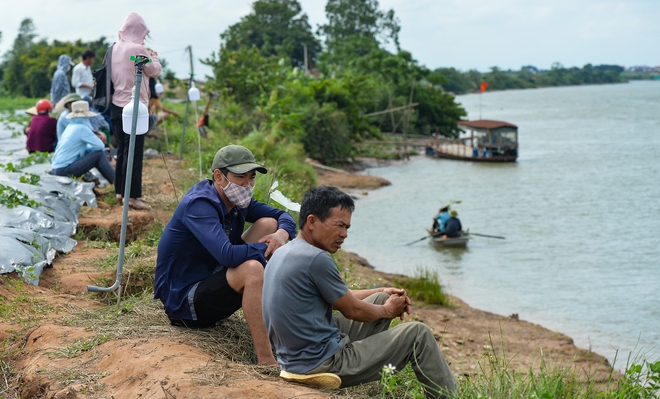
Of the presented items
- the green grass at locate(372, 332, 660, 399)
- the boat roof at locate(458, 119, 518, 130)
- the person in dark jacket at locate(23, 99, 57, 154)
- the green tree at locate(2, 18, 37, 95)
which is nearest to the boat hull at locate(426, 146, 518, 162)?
the boat roof at locate(458, 119, 518, 130)

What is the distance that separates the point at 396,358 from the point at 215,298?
4.05 ft

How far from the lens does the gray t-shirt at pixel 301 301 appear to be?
3.84m

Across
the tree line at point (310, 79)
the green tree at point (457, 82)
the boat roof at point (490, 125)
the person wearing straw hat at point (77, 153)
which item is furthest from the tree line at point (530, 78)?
the person wearing straw hat at point (77, 153)

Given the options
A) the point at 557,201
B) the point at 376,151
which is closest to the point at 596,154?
the point at 376,151

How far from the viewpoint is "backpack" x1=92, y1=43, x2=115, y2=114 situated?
297 inches

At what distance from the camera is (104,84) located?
765 centimetres

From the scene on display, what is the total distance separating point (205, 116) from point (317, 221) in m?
14.4

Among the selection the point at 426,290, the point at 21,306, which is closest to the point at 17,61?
the point at 426,290

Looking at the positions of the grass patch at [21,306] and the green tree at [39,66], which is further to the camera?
the green tree at [39,66]

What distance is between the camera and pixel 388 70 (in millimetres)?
49031

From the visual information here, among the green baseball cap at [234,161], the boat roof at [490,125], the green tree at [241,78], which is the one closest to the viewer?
the green baseball cap at [234,161]

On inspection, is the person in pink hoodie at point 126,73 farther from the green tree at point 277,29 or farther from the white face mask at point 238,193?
the green tree at point 277,29

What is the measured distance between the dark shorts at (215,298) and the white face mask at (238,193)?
46 cm

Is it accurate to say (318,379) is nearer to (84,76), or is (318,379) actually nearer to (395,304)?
(395,304)
